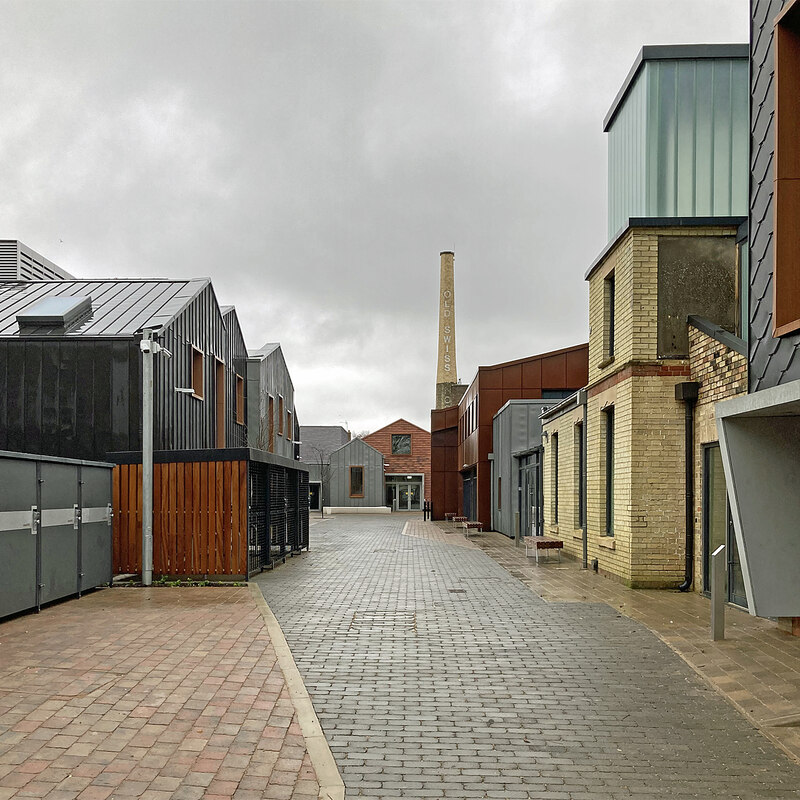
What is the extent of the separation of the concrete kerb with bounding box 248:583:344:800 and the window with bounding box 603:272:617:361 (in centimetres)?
840

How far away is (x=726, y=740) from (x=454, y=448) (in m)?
44.1

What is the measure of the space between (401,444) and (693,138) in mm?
52608

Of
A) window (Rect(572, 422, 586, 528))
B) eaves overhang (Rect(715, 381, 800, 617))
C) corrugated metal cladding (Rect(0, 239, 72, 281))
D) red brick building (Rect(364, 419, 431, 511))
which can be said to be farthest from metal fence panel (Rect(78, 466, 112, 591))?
red brick building (Rect(364, 419, 431, 511))

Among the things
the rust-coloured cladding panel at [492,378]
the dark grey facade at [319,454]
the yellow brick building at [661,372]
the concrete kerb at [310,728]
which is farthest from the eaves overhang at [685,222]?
the dark grey facade at [319,454]

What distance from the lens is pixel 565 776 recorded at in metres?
5.16

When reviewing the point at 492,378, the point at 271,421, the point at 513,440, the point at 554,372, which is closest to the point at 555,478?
the point at 513,440

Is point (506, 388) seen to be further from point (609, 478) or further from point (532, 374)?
point (609, 478)

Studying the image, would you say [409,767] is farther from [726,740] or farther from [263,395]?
[263,395]

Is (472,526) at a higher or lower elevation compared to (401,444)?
lower

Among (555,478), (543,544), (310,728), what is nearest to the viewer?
(310,728)

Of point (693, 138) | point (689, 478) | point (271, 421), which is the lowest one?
point (689, 478)

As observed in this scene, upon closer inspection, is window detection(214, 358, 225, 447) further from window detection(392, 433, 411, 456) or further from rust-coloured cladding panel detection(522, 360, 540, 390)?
window detection(392, 433, 411, 456)

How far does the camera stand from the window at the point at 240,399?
29375 millimetres

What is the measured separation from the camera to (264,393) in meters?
32.8
